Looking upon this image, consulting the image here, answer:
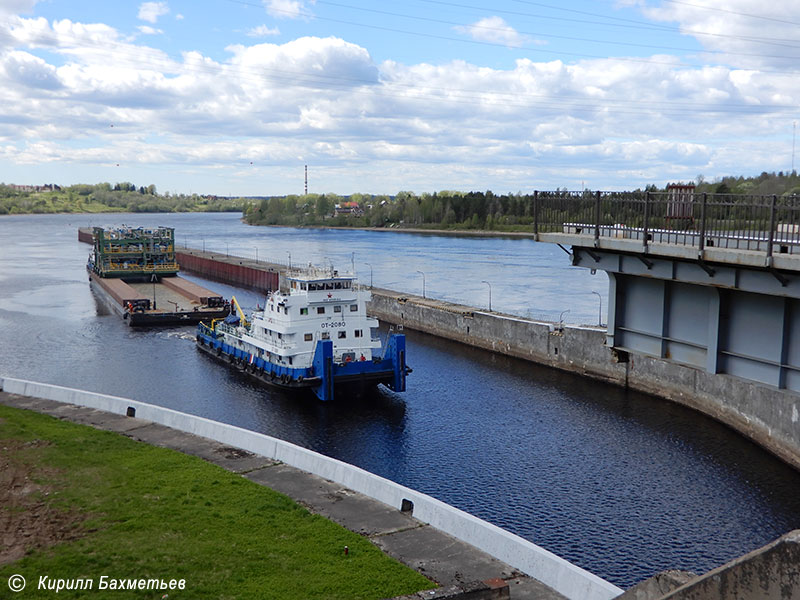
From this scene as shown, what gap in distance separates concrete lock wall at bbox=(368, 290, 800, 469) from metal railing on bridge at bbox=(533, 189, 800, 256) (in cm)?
259

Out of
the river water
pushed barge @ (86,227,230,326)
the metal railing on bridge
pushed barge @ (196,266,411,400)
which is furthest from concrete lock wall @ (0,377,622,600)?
pushed barge @ (86,227,230,326)

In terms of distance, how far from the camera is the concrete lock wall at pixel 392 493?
48.1ft

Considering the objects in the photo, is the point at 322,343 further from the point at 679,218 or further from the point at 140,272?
the point at 140,272

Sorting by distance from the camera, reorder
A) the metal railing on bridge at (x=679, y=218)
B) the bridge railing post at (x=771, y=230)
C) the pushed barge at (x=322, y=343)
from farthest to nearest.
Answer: the pushed barge at (x=322, y=343) < the metal railing on bridge at (x=679, y=218) < the bridge railing post at (x=771, y=230)

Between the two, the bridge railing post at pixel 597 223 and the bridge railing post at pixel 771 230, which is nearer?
the bridge railing post at pixel 771 230

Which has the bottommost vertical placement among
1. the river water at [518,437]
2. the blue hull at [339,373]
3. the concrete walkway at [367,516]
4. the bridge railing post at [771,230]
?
the river water at [518,437]

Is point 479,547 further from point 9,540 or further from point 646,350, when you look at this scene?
point 9,540

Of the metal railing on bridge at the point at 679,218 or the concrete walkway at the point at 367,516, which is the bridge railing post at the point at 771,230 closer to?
the metal railing on bridge at the point at 679,218

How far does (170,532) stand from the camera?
16703 mm

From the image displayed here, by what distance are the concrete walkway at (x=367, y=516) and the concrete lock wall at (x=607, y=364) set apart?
17.7ft

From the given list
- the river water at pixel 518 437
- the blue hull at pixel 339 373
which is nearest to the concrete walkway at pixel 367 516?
the river water at pixel 518 437

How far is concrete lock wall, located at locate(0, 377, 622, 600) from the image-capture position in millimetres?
14648

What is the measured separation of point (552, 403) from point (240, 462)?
20575 millimetres

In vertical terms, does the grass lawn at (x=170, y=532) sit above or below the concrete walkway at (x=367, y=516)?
above
